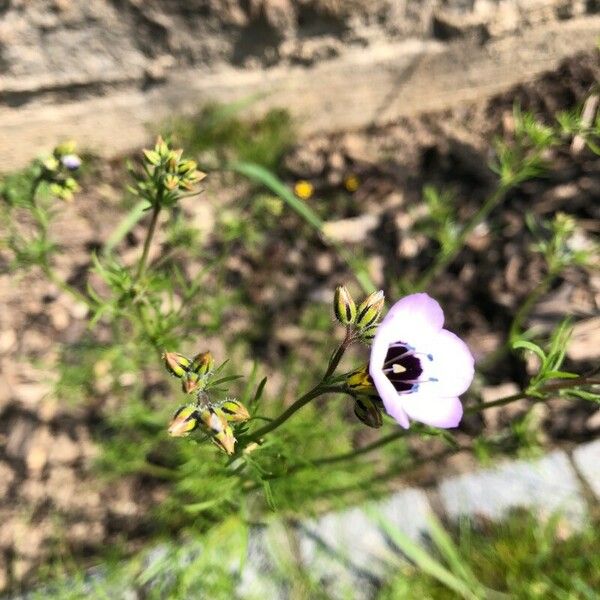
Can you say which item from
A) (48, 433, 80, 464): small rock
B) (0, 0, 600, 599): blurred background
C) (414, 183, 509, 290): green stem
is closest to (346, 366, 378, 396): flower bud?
(0, 0, 600, 599): blurred background

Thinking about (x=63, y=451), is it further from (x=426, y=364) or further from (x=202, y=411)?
(x=426, y=364)

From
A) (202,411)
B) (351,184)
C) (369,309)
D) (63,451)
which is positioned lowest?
(63,451)

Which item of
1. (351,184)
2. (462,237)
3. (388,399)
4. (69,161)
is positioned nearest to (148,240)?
(69,161)

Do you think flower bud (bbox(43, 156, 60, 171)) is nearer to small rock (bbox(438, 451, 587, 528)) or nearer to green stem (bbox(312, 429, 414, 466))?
green stem (bbox(312, 429, 414, 466))

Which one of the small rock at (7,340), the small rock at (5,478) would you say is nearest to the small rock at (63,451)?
the small rock at (5,478)

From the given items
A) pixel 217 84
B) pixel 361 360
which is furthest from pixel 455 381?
pixel 217 84

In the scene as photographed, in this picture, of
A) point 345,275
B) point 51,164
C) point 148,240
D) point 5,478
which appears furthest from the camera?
point 345,275
